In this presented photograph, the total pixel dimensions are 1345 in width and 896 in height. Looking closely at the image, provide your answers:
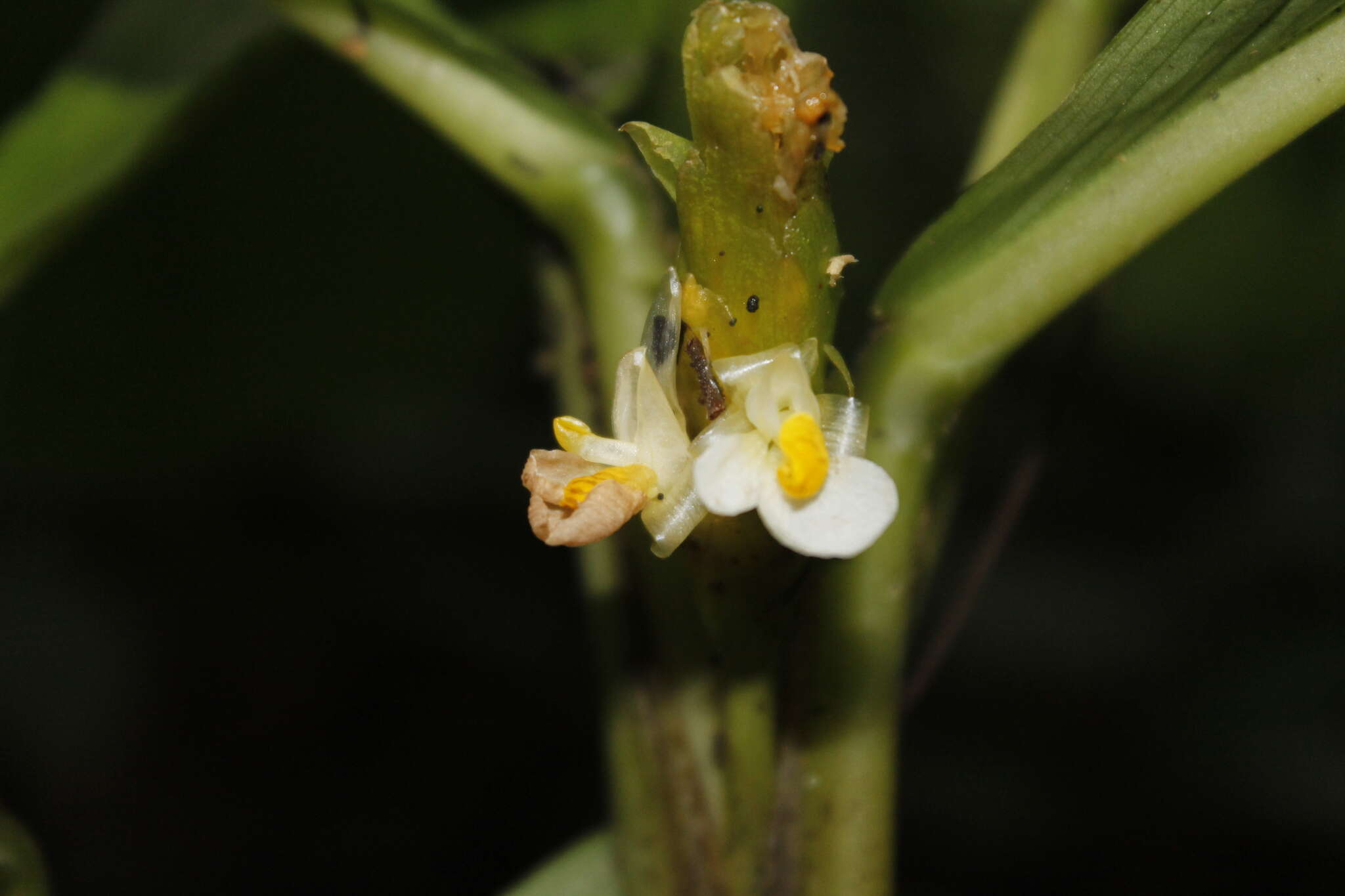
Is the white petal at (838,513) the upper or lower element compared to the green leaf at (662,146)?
lower

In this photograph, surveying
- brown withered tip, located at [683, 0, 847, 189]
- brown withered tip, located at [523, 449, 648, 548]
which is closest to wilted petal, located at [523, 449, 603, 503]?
brown withered tip, located at [523, 449, 648, 548]

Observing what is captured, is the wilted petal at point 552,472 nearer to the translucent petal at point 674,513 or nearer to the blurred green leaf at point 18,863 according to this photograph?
the translucent petal at point 674,513

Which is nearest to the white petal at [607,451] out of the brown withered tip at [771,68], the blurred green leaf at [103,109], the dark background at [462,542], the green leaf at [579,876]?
the brown withered tip at [771,68]

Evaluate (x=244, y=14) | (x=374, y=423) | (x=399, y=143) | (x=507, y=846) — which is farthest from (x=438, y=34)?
(x=507, y=846)

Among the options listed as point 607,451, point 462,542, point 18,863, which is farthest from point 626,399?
point 462,542

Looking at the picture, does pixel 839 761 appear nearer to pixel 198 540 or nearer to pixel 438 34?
pixel 438 34
